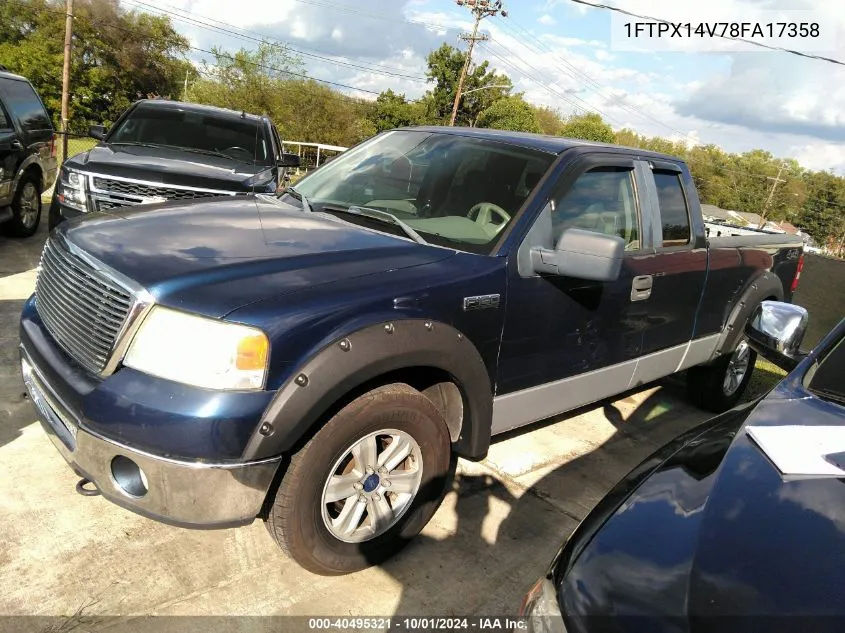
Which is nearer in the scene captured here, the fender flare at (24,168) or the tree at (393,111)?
the fender flare at (24,168)

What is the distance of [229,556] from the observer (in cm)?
262

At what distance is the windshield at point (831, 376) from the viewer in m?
2.08

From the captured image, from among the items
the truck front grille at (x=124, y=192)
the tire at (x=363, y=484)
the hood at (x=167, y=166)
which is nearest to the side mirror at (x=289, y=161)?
the hood at (x=167, y=166)

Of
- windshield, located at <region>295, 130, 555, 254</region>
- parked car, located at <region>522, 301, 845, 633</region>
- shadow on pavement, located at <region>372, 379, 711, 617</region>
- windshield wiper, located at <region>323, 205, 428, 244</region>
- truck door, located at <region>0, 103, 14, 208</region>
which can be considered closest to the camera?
parked car, located at <region>522, 301, 845, 633</region>

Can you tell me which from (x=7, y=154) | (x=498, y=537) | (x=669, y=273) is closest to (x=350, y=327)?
(x=498, y=537)

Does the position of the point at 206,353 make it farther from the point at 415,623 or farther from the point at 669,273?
the point at 669,273

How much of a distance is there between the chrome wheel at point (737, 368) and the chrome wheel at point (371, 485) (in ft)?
11.1

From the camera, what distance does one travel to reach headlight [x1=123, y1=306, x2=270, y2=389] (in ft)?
6.70

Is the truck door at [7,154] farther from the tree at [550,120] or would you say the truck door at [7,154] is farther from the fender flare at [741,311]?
the tree at [550,120]

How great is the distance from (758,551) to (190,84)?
182 feet

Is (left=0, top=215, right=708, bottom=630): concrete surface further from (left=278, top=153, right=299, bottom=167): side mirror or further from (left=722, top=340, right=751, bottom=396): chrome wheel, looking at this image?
(left=278, top=153, right=299, bottom=167): side mirror

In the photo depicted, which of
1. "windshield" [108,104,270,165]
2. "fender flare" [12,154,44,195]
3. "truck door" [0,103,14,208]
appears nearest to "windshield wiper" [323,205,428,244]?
"windshield" [108,104,270,165]

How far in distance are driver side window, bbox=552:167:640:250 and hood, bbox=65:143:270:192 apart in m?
3.59

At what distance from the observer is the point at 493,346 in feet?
9.24
